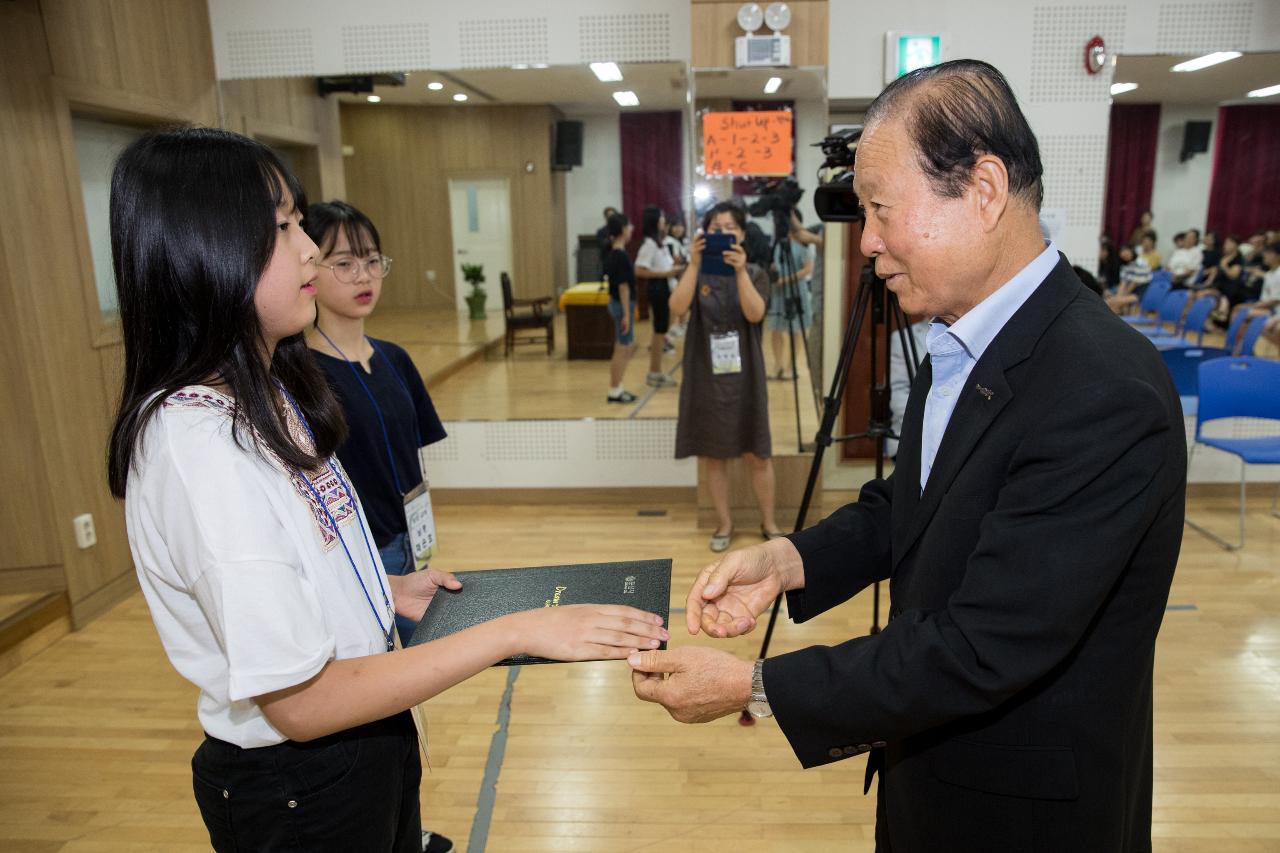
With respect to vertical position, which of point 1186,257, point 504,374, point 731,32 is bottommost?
point 504,374

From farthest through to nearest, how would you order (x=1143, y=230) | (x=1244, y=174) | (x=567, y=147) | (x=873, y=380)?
(x=1143, y=230)
(x=1244, y=174)
(x=567, y=147)
(x=873, y=380)

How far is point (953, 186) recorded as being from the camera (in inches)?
39.1

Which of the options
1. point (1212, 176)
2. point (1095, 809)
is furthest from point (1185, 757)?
point (1212, 176)

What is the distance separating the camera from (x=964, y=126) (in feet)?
3.15

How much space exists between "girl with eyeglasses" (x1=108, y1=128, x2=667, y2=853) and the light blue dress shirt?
0.50 meters

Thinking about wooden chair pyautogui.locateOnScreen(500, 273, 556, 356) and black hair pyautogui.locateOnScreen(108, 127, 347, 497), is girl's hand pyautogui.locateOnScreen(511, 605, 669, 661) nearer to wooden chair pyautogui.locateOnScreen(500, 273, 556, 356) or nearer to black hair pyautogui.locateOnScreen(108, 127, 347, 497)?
black hair pyautogui.locateOnScreen(108, 127, 347, 497)

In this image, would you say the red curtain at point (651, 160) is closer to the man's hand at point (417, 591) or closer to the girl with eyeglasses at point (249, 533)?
the man's hand at point (417, 591)

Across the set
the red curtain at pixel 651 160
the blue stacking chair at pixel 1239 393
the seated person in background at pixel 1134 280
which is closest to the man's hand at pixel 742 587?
the red curtain at pixel 651 160

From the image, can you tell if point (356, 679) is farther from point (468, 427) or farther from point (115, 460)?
point (468, 427)

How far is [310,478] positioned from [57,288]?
10.6 ft

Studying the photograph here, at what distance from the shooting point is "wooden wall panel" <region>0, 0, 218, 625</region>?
10.8 ft

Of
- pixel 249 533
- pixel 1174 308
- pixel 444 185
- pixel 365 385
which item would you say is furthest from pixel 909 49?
pixel 1174 308

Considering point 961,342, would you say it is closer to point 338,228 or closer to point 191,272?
point 191,272

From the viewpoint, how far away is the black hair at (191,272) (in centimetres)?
99
